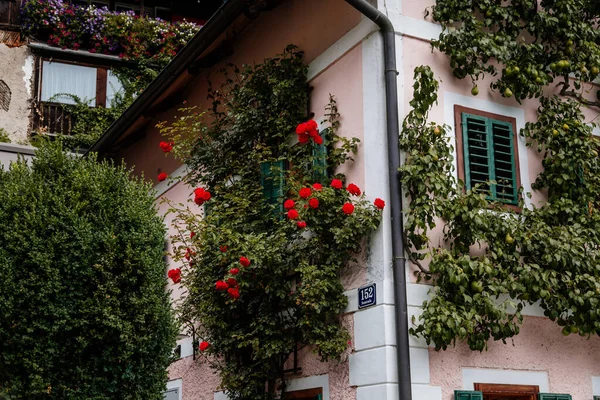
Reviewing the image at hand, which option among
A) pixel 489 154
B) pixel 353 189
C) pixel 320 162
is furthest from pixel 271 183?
pixel 489 154

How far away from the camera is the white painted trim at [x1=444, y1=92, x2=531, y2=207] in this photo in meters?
7.93

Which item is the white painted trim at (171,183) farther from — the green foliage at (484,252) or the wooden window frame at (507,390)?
the wooden window frame at (507,390)

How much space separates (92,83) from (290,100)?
1136 centimetres

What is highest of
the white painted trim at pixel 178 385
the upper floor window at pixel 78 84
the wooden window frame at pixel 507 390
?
the upper floor window at pixel 78 84

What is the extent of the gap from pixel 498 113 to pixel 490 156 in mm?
530

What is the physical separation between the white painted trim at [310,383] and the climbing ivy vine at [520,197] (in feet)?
3.98

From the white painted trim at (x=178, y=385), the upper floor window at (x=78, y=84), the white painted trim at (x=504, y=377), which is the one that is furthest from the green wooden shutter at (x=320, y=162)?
the upper floor window at (x=78, y=84)

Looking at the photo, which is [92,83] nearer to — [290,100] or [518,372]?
[290,100]

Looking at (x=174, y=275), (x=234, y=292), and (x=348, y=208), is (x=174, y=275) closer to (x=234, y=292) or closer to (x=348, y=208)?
(x=234, y=292)

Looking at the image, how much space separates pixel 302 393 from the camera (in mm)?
8117

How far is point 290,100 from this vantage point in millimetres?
8820

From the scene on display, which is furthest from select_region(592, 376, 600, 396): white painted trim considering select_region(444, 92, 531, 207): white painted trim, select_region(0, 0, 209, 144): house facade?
select_region(0, 0, 209, 144): house facade

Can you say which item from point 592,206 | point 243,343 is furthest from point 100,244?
point 592,206

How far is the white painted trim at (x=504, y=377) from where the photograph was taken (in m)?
7.28
